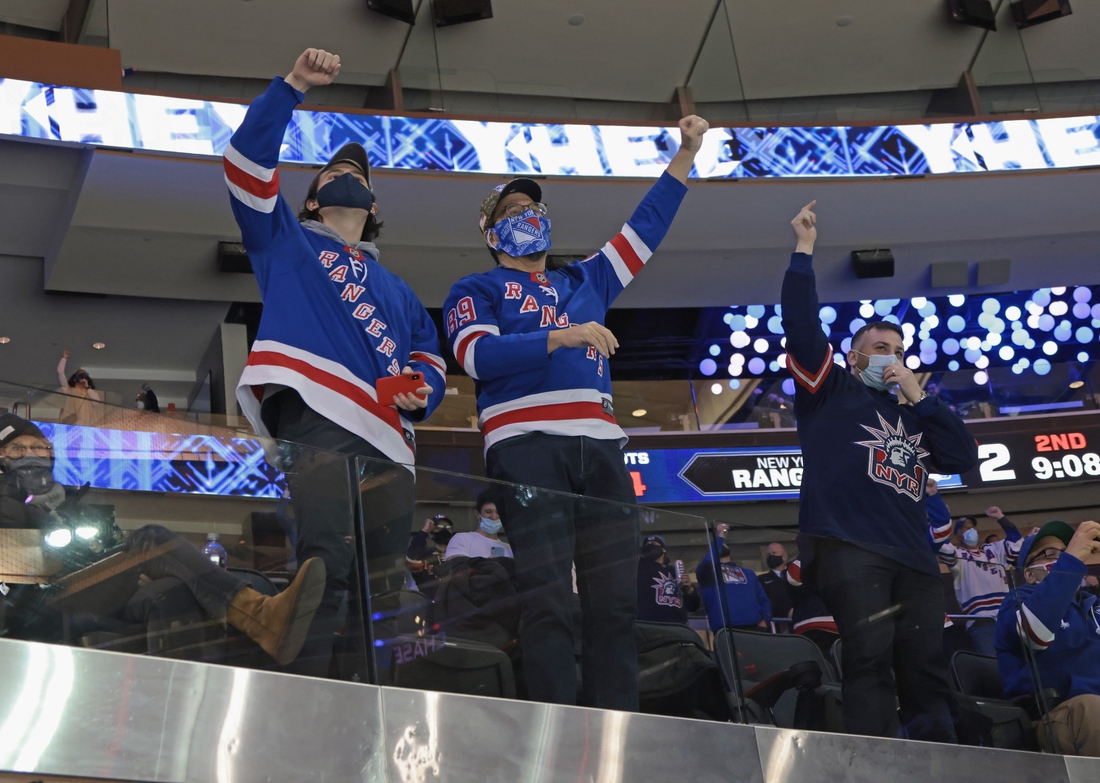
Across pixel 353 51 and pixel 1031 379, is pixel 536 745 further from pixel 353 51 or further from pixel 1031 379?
pixel 1031 379

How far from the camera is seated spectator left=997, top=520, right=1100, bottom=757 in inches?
116

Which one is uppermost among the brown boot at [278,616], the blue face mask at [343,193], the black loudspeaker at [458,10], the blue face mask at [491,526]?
the black loudspeaker at [458,10]

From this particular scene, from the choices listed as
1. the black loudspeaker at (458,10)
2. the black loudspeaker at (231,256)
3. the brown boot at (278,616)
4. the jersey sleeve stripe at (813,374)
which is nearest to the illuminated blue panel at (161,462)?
the brown boot at (278,616)

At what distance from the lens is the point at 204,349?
32.7ft

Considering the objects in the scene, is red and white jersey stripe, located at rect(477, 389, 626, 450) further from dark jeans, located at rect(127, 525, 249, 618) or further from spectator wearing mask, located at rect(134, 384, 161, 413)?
spectator wearing mask, located at rect(134, 384, 161, 413)

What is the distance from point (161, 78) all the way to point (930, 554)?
24.6ft

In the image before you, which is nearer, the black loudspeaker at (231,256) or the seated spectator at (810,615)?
the seated spectator at (810,615)

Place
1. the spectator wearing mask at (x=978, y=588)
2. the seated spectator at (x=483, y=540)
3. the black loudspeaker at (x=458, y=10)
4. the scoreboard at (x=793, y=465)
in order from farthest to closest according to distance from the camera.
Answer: the scoreboard at (x=793, y=465), the black loudspeaker at (x=458, y=10), the spectator wearing mask at (x=978, y=588), the seated spectator at (x=483, y=540)

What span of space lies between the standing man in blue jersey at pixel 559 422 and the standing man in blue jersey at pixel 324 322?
0.63 feet

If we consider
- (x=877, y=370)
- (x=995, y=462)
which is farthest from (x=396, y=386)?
(x=995, y=462)

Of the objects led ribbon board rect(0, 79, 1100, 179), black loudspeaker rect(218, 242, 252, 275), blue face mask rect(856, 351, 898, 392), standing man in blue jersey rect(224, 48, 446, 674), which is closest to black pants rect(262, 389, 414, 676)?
standing man in blue jersey rect(224, 48, 446, 674)

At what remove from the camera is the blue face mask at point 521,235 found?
10.4 feet

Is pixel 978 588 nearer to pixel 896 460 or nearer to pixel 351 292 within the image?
pixel 896 460

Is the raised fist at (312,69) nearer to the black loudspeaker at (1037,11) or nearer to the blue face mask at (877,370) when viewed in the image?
the blue face mask at (877,370)
